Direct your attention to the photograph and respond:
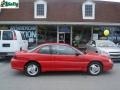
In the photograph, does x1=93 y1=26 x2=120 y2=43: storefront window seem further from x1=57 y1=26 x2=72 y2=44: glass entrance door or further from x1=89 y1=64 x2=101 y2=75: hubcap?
x1=89 y1=64 x2=101 y2=75: hubcap

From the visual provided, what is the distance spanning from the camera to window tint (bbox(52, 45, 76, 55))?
13.4 meters

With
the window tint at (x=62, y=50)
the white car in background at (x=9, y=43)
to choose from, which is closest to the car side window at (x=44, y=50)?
the window tint at (x=62, y=50)

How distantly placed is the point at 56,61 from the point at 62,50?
624mm

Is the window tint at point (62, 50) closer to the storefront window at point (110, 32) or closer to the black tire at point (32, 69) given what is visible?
the black tire at point (32, 69)

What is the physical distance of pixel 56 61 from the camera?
13.1 metres

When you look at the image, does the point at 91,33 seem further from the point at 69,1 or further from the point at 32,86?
the point at 32,86

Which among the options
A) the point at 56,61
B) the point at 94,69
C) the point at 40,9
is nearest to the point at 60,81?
the point at 56,61

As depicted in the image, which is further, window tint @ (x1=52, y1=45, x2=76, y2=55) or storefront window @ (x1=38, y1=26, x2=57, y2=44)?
storefront window @ (x1=38, y1=26, x2=57, y2=44)

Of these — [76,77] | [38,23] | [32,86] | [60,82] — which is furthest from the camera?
[38,23]

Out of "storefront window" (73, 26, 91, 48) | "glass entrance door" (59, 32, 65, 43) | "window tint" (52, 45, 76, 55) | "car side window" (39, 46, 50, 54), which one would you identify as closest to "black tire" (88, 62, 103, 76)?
"window tint" (52, 45, 76, 55)

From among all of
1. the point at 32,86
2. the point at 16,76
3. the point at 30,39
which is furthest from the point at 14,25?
the point at 32,86

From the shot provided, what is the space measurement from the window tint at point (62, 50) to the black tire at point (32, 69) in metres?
1.00

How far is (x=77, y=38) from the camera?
1257 inches

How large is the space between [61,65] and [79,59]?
83 cm
